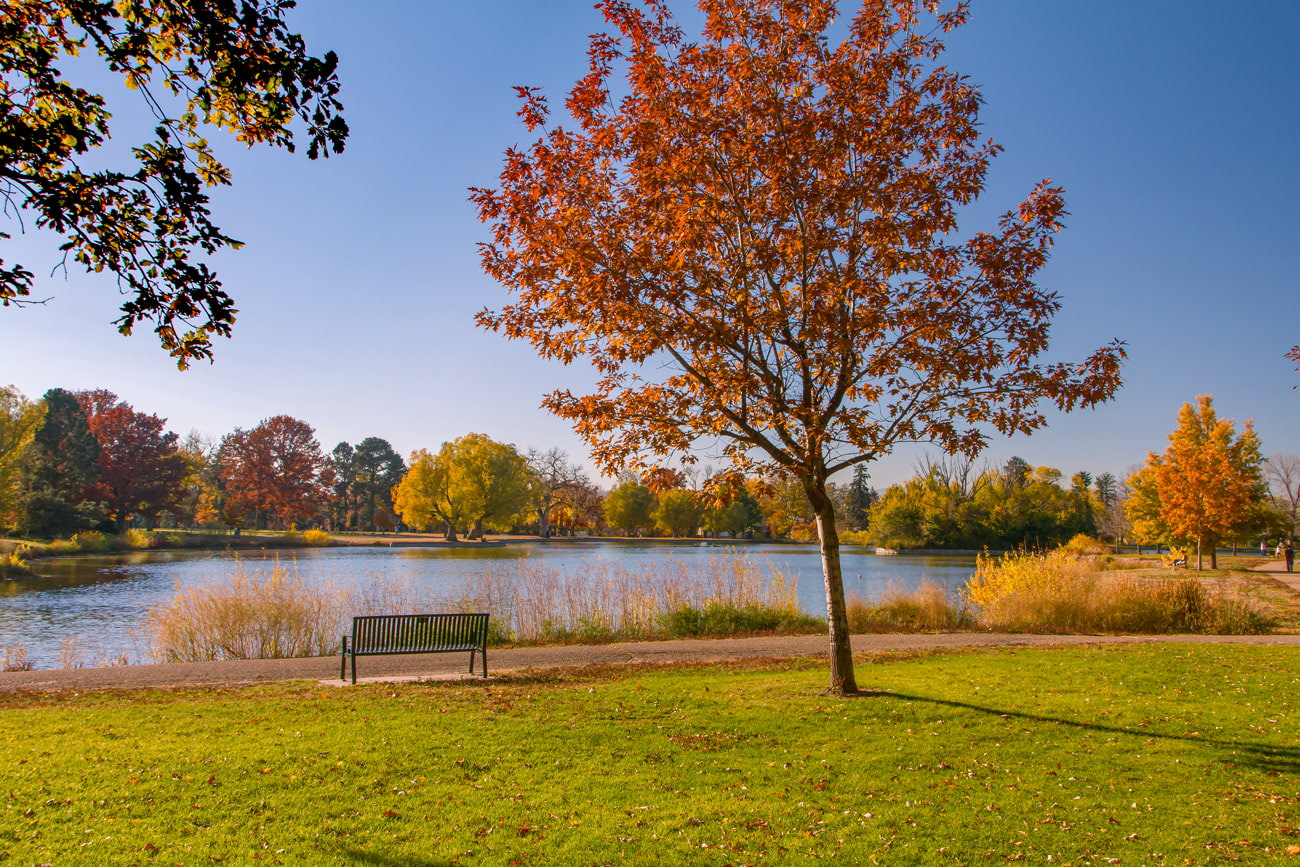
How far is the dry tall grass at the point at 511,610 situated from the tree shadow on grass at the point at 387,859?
10.6m

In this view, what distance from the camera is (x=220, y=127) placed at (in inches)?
161

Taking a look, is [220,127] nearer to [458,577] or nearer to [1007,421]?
[1007,421]

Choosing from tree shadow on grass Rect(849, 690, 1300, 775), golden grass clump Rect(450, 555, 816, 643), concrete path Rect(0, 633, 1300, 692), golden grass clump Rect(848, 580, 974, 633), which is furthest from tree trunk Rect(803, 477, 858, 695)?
golden grass clump Rect(848, 580, 974, 633)

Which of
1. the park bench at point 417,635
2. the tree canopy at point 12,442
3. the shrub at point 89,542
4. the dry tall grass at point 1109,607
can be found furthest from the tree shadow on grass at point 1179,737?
the shrub at point 89,542

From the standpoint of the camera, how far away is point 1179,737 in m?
7.01

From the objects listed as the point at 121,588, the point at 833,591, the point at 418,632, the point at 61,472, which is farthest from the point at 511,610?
the point at 61,472

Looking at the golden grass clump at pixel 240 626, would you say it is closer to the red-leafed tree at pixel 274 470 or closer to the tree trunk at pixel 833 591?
the tree trunk at pixel 833 591

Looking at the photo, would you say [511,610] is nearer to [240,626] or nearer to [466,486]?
[240,626]

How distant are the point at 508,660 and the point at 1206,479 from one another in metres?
37.0

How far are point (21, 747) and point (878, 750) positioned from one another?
24.8 ft

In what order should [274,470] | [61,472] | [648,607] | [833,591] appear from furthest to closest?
[274,470] → [61,472] → [648,607] → [833,591]

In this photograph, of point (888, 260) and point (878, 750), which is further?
point (888, 260)

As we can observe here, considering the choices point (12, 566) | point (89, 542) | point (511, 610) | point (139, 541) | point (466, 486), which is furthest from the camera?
point (466, 486)

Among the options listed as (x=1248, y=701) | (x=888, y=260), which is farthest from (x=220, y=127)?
(x=1248, y=701)
